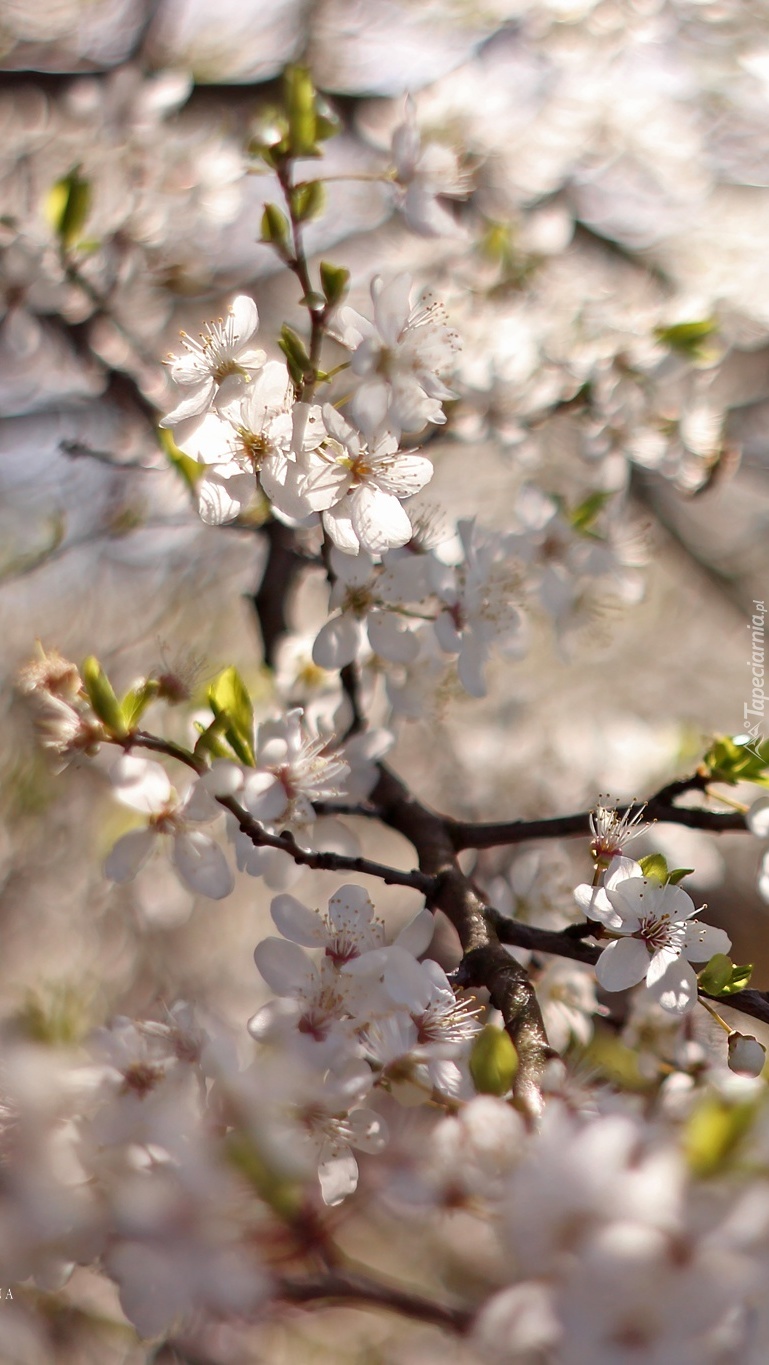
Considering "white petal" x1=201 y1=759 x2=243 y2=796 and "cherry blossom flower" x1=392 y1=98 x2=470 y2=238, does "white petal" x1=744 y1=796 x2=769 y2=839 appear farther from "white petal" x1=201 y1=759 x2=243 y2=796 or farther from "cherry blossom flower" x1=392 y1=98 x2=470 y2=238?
"cherry blossom flower" x1=392 y1=98 x2=470 y2=238

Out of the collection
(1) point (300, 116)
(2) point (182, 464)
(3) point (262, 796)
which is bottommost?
(3) point (262, 796)

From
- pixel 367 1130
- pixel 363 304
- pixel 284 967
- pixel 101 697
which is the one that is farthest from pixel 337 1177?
pixel 363 304

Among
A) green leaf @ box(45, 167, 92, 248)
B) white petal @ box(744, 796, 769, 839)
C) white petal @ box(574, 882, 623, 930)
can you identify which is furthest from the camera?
green leaf @ box(45, 167, 92, 248)

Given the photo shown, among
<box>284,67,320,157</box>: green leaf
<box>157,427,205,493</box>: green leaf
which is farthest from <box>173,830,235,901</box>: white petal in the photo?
<box>284,67,320,157</box>: green leaf

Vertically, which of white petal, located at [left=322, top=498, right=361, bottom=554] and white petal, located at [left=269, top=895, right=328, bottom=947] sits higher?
white petal, located at [left=322, top=498, right=361, bottom=554]

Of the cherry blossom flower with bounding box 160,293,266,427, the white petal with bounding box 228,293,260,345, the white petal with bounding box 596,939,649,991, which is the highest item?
the white petal with bounding box 228,293,260,345

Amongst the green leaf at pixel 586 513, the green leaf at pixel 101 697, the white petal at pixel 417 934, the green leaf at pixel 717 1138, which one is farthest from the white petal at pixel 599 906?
the green leaf at pixel 586 513

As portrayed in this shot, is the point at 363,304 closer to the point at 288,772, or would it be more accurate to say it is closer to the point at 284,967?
the point at 288,772
